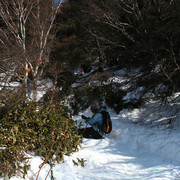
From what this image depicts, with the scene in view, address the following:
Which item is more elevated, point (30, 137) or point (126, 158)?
point (30, 137)

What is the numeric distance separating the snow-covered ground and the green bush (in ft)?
0.59

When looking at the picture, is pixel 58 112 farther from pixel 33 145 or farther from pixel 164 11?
pixel 164 11

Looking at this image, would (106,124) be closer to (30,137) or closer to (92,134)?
(92,134)

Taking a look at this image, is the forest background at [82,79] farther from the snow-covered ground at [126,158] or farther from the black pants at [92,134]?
the black pants at [92,134]

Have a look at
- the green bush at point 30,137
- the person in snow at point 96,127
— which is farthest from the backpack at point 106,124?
the green bush at point 30,137

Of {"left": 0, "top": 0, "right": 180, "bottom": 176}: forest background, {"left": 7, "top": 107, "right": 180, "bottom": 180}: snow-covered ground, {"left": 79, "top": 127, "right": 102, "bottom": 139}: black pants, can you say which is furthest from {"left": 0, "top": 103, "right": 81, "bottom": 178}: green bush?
{"left": 79, "top": 127, "right": 102, "bottom": 139}: black pants

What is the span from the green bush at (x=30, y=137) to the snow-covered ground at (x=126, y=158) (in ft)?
0.59

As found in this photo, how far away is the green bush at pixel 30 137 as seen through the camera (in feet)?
10.2

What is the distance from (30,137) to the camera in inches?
145

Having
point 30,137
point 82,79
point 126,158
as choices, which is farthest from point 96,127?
point 82,79

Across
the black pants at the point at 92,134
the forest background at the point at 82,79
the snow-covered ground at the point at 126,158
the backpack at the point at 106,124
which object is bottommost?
the snow-covered ground at the point at 126,158

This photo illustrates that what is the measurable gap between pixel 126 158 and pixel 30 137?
2.09m

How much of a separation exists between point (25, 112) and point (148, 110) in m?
5.01

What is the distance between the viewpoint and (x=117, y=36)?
819 cm
